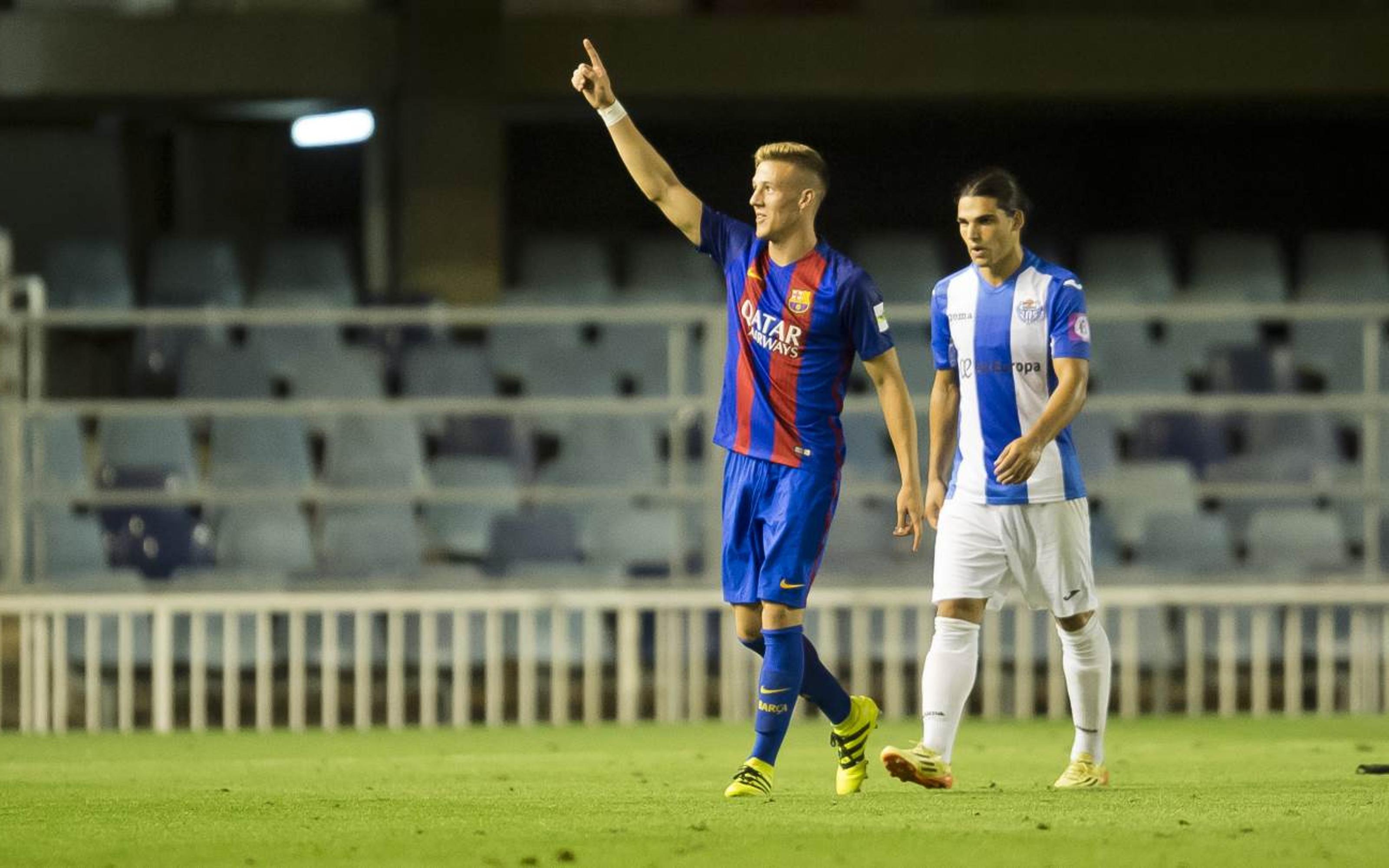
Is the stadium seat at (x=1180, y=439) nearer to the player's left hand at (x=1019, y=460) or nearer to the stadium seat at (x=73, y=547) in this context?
the stadium seat at (x=73, y=547)

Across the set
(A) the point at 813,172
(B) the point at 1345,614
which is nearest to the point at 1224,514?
(B) the point at 1345,614

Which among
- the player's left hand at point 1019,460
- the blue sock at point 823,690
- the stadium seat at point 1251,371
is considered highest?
the stadium seat at point 1251,371

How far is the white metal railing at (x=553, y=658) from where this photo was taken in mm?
10570

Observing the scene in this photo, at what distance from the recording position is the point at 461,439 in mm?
12258

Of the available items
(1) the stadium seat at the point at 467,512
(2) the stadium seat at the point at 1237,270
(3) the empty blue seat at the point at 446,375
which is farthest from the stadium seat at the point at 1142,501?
(3) the empty blue seat at the point at 446,375

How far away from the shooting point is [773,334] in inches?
254

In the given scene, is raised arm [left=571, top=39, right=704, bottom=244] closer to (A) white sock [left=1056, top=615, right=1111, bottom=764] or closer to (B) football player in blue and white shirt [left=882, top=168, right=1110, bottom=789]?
(B) football player in blue and white shirt [left=882, top=168, right=1110, bottom=789]

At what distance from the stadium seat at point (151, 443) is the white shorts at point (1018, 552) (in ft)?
19.6

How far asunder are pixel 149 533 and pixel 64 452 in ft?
1.91

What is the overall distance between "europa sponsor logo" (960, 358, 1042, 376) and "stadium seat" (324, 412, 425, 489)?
527 cm

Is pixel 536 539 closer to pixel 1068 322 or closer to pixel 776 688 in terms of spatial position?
pixel 776 688

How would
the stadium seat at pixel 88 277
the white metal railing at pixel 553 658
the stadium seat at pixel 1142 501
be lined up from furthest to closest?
the stadium seat at pixel 88 277
the stadium seat at pixel 1142 501
the white metal railing at pixel 553 658

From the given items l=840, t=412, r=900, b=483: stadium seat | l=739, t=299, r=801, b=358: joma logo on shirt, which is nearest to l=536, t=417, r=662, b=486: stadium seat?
l=840, t=412, r=900, b=483: stadium seat

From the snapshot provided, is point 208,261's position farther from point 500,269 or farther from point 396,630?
point 396,630
